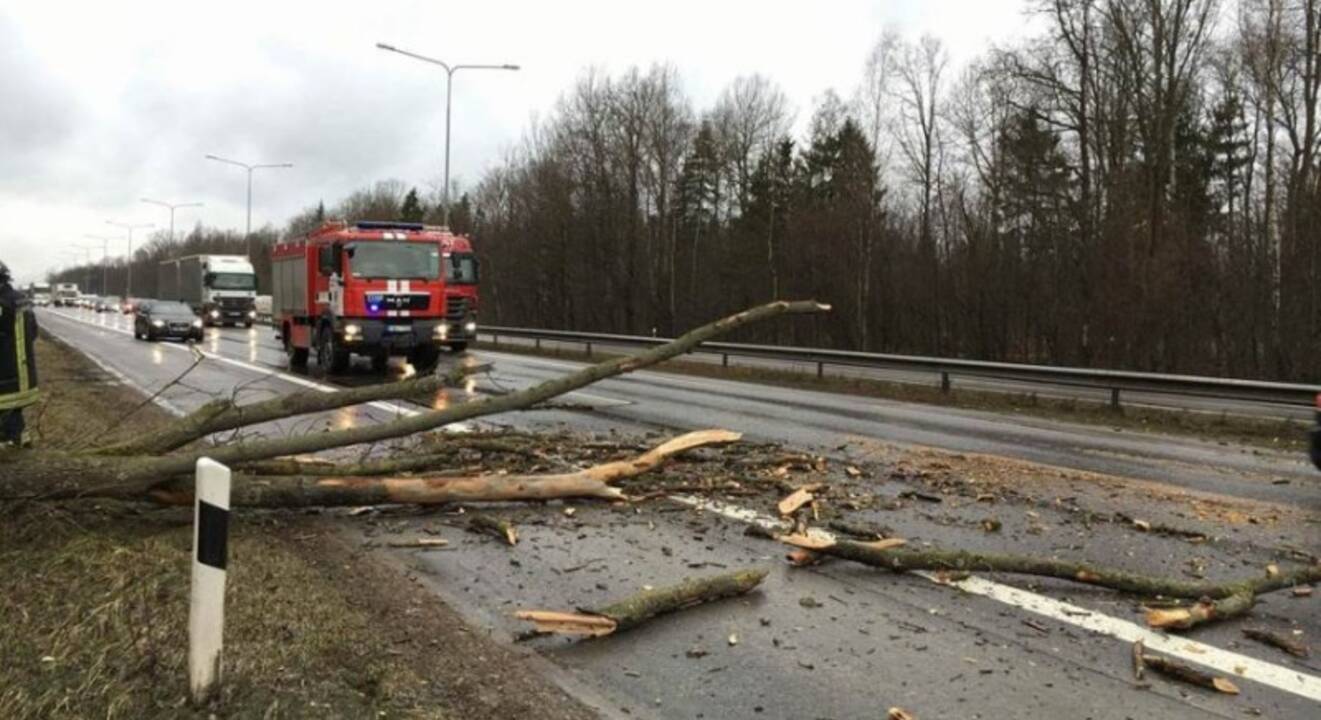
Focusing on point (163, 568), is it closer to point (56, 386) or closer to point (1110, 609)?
point (1110, 609)

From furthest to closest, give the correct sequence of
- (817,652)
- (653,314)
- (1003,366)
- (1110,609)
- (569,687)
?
(653,314) → (1003,366) → (1110,609) → (817,652) → (569,687)

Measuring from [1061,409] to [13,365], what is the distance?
1519cm

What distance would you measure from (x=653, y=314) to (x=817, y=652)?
44674 mm

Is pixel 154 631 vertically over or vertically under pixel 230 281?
under

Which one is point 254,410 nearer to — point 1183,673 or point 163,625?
point 163,625

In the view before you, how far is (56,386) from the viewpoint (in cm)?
1636

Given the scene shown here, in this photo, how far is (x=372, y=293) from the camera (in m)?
19.6

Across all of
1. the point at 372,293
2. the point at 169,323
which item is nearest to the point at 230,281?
the point at 169,323

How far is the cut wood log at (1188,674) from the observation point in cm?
402

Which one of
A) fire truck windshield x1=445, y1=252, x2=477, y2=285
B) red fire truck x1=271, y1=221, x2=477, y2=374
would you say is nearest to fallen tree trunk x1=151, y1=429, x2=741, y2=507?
red fire truck x1=271, y1=221, x2=477, y2=374

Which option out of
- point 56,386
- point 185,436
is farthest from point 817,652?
point 56,386

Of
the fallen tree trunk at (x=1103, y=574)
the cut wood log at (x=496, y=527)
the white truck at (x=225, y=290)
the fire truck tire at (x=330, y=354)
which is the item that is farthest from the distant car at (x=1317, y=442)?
the white truck at (x=225, y=290)

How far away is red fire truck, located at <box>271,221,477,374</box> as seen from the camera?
769 inches

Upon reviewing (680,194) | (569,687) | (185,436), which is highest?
(680,194)
